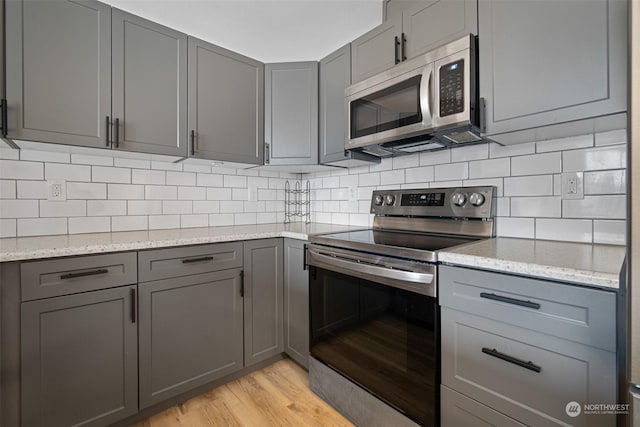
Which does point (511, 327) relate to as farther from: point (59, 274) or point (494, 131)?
point (59, 274)

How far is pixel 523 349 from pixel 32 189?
2.43 meters

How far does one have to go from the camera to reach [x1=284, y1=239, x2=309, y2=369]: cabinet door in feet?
5.97

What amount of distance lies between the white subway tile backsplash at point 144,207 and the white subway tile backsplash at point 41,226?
337 mm

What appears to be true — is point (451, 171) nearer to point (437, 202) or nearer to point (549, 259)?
point (437, 202)

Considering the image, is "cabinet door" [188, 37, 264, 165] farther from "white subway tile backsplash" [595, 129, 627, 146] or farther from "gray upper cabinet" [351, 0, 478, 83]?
"white subway tile backsplash" [595, 129, 627, 146]

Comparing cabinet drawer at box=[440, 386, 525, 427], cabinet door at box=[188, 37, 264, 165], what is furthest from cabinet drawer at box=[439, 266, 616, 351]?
cabinet door at box=[188, 37, 264, 165]

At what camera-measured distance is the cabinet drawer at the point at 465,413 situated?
957 mm

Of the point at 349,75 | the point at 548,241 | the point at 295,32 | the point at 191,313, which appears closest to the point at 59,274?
the point at 191,313

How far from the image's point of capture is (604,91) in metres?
0.97

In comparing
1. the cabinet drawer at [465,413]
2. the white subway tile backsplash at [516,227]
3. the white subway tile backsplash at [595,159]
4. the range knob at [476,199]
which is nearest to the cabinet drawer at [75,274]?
the cabinet drawer at [465,413]

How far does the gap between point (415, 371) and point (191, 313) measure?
1216mm

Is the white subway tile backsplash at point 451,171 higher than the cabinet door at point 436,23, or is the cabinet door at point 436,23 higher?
the cabinet door at point 436,23

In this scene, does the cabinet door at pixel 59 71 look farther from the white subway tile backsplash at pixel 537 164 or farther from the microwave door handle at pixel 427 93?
the white subway tile backsplash at pixel 537 164

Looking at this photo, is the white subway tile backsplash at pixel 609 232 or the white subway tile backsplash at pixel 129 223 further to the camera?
the white subway tile backsplash at pixel 129 223
